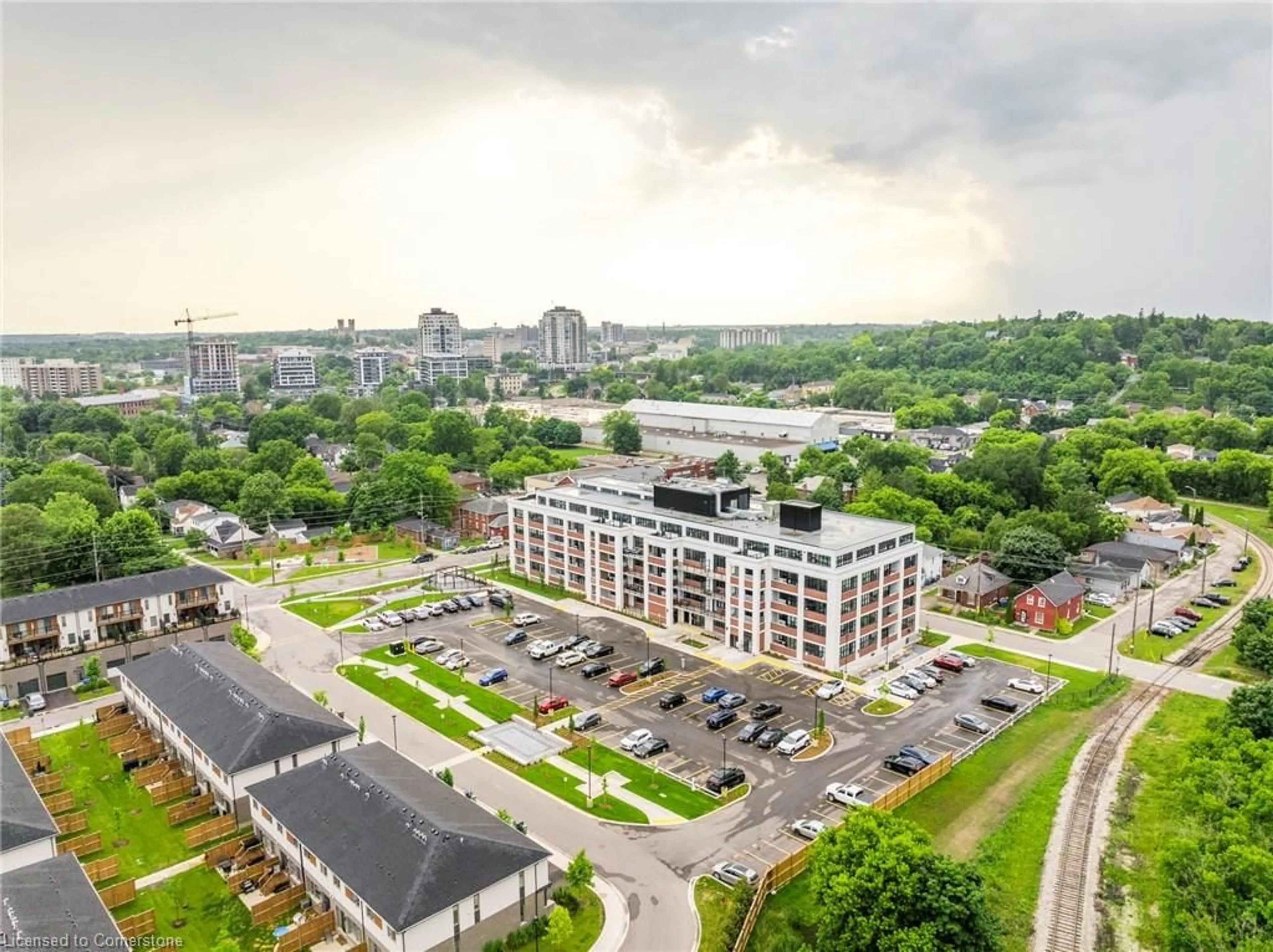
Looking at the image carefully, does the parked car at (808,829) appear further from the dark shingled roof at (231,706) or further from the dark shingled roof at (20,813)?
the dark shingled roof at (20,813)

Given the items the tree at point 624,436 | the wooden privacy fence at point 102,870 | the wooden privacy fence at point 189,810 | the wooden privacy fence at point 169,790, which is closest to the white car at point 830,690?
the wooden privacy fence at point 189,810

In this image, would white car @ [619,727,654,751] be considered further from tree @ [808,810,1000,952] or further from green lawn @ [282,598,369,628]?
green lawn @ [282,598,369,628]

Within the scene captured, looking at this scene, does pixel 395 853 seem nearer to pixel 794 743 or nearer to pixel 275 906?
pixel 275 906

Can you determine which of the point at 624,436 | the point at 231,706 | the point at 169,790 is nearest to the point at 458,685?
the point at 231,706

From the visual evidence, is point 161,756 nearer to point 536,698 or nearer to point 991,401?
point 536,698

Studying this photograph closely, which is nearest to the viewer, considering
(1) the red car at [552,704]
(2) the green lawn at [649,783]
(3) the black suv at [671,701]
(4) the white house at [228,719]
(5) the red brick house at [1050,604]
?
(4) the white house at [228,719]

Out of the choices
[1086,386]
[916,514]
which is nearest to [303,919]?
[916,514]

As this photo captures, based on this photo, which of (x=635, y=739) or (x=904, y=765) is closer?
(x=904, y=765)
